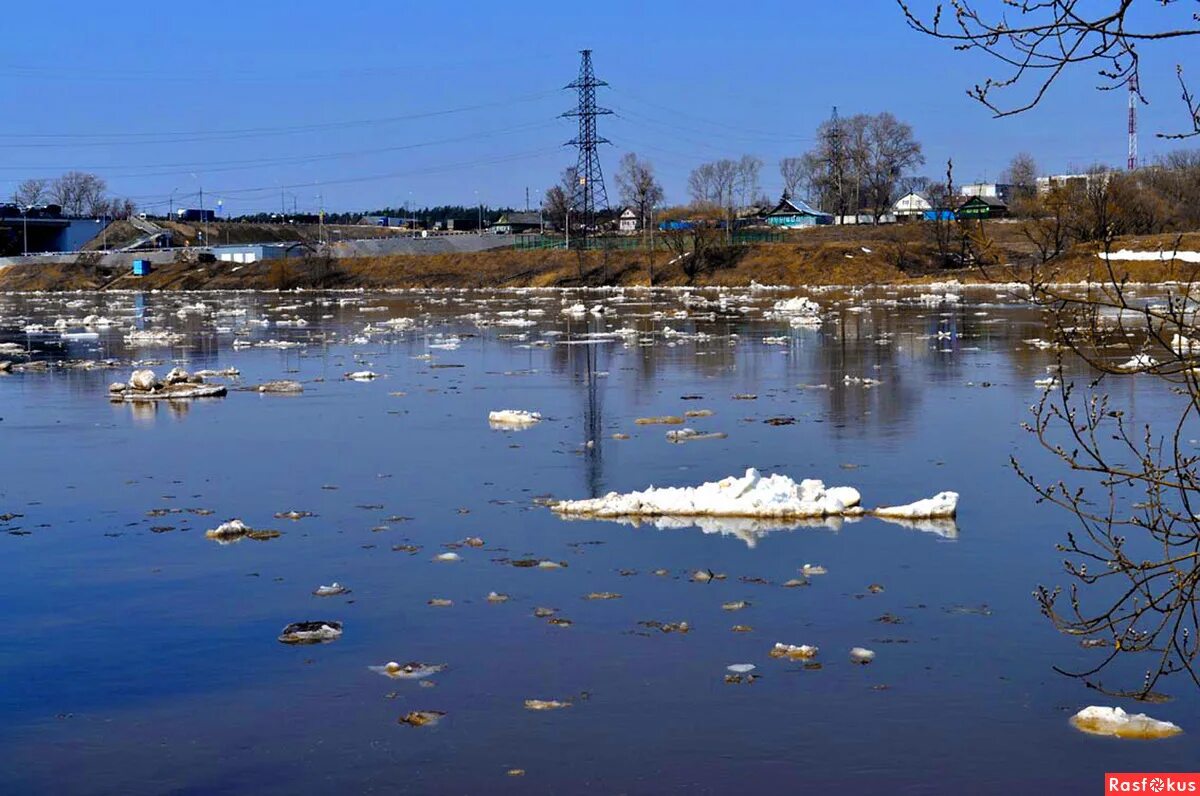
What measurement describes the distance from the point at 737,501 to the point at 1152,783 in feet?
19.7

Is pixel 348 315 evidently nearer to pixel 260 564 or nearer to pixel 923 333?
pixel 923 333

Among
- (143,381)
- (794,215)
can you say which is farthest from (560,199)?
(143,381)

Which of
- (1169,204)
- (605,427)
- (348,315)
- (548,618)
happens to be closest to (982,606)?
(548,618)

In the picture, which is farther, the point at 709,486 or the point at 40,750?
the point at 709,486

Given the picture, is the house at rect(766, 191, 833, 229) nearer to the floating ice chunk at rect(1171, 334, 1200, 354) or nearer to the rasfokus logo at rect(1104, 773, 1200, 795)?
the floating ice chunk at rect(1171, 334, 1200, 354)

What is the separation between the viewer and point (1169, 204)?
89.8 metres

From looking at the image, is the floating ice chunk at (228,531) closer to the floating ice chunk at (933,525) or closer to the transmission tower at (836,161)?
the floating ice chunk at (933,525)

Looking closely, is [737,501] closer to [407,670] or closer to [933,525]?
[933,525]

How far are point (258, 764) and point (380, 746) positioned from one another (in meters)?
0.58

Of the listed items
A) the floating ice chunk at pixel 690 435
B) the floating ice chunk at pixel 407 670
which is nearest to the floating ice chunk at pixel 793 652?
the floating ice chunk at pixel 407 670

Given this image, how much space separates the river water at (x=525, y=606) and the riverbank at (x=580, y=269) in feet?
142

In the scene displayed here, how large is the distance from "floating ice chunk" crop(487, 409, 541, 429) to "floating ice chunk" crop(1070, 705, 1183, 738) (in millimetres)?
11360

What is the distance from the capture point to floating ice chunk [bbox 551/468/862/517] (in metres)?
11.9

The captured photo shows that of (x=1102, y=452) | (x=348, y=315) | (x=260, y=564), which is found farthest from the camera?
(x=348, y=315)
